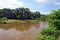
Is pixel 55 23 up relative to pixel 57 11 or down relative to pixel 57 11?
down

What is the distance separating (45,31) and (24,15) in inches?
1259

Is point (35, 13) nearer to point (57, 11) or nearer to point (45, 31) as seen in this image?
point (57, 11)

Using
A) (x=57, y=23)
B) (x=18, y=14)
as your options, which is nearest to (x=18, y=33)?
(x=57, y=23)

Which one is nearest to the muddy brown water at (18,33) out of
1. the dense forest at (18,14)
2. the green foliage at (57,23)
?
the green foliage at (57,23)

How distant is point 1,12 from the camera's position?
136 feet

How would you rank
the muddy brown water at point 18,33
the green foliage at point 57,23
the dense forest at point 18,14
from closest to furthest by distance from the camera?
the green foliage at point 57,23
the muddy brown water at point 18,33
the dense forest at point 18,14

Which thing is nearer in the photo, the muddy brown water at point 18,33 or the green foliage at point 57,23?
the green foliage at point 57,23

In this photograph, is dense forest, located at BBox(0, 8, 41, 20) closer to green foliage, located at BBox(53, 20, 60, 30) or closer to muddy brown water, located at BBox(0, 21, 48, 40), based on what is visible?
muddy brown water, located at BBox(0, 21, 48, 40)

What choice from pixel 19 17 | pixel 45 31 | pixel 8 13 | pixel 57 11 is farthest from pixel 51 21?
pixel 8 13

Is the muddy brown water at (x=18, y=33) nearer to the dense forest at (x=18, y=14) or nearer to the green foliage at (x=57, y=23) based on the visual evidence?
the green foliage at (x=57, y=23)

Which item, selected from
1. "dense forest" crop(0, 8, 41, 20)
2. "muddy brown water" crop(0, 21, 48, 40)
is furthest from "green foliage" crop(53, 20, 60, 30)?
"dense forest" crop(0, 8, 41, 20)

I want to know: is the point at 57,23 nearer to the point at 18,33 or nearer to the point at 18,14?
the point at 18,33

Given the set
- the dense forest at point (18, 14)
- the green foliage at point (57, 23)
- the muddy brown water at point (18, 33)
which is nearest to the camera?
the green foliage at point (57, 23)

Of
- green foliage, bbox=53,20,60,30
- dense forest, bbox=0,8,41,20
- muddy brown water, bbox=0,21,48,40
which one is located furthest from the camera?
dense forest, bbox=0,8,41,20
